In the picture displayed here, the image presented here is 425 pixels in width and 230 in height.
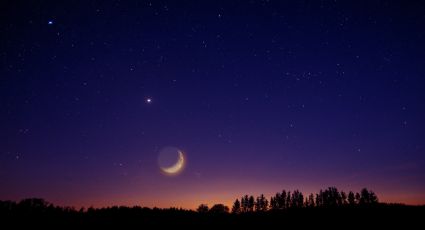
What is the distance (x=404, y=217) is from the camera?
32.9 metres

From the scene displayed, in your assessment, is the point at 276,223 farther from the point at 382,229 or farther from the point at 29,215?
the point at 29,215

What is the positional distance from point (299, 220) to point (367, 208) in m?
12.5

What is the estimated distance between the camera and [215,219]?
123 feet

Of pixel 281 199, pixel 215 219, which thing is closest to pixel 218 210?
pixel 215 219

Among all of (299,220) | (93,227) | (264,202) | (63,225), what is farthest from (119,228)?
(264,202)

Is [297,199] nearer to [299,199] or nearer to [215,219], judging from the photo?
[299,199]

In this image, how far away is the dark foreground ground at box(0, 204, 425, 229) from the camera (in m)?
30.5

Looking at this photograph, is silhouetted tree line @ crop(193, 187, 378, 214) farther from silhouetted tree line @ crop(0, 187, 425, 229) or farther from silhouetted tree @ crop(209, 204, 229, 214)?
silhouetted tree line @ crop(0, 187, 425, 229)

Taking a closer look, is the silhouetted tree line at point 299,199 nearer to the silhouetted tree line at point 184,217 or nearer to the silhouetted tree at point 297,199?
the silhouetted tree at point 297,199

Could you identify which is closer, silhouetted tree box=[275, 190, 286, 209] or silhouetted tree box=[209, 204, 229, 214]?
silhouetted tree box=[209, 204, 229, 214]

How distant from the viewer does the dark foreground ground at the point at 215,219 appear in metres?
30.5

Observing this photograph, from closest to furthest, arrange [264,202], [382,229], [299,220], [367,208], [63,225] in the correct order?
[382,229] → [63,225] → [299,220] → [367,208] → [264,202]

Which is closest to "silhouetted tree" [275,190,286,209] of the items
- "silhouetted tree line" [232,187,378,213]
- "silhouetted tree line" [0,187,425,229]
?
"silhouetted tree line" [232,187,378,213]

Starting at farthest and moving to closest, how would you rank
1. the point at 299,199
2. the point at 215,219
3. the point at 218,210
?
the point at 299,199
the point at 218,210
the point at 215,219
